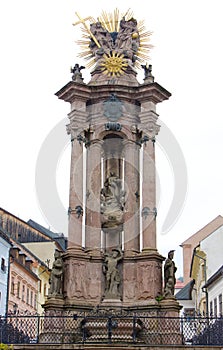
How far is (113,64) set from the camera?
76.9 feet

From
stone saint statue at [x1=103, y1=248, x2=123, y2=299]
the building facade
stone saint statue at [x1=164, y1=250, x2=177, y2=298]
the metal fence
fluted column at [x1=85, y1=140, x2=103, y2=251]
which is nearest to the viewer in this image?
the metal fence

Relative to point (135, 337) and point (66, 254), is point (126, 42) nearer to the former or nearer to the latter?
point (66, 254)

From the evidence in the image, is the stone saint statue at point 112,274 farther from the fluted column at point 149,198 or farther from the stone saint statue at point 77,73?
the stone saint statue at point 77,73

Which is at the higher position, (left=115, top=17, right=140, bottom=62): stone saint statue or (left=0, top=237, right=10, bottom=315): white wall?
(left=115, top=17, right=140, bottom=62): stone saint statue

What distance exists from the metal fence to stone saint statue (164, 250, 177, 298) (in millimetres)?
1116

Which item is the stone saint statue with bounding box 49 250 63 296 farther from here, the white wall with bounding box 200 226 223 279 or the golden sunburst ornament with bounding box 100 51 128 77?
the white wall with bounding box 200 226 223 279

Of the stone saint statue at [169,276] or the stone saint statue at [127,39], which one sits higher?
the stone saint statue at [127,39]

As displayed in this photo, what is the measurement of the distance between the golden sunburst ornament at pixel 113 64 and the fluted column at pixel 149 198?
3.04 metres

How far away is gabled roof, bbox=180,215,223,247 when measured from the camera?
64681 mm

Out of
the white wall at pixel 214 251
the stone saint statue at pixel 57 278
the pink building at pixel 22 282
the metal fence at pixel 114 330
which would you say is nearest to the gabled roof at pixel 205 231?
the white wall at pixel 214 251

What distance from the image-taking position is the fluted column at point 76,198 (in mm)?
21141

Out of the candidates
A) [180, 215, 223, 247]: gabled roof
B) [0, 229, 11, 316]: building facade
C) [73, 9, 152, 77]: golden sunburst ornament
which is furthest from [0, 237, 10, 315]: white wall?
[180, 215, 223, 247]: gabled roof

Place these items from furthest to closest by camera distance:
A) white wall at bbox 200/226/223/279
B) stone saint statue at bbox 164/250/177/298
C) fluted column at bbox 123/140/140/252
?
white wall at bbox 200/226/223/279, fluted column at bbox 123/140/140/252, stone saint statue at bbox 164/250/177/298

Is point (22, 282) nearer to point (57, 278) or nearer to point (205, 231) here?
point (205, 231)
